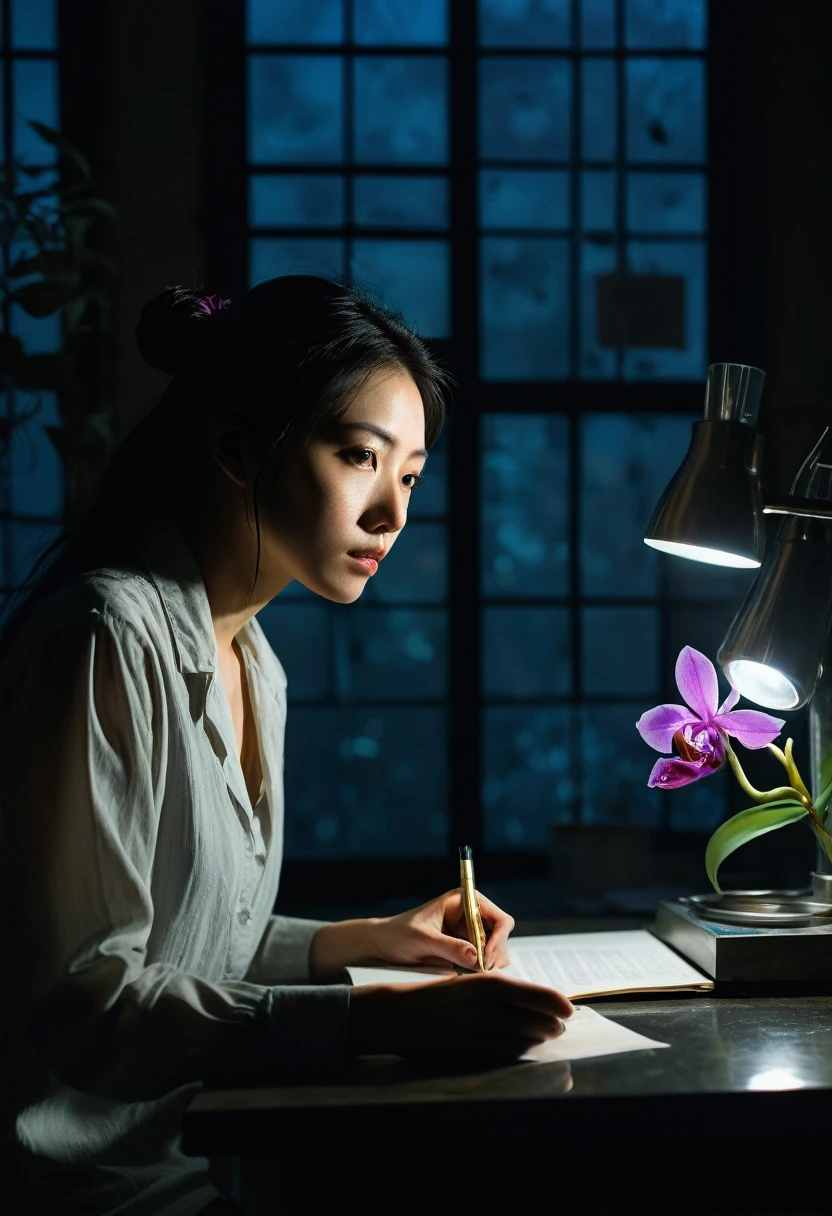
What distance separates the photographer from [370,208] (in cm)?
280

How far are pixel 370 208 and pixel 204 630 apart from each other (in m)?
1.99

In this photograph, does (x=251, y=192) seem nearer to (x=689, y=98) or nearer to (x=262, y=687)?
(x=689, y=98)

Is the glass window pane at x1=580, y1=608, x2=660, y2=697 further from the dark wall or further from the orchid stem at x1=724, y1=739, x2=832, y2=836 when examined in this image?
the orchid stem at x1=724, y1=739, x2=832, y2=836

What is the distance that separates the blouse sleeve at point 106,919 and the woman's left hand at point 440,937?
0.31 meters

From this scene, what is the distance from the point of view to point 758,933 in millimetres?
1044

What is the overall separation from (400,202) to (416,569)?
36.2 inches

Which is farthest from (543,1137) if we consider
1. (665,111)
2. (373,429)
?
(665,111)

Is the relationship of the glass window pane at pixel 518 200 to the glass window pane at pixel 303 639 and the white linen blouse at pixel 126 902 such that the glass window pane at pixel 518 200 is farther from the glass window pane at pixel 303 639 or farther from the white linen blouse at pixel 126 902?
the white linen blouse at pixel 126 902

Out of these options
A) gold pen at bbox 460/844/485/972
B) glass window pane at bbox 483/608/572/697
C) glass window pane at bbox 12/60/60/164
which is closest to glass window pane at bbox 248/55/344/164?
glass window pane at bbox 12/60/60/164

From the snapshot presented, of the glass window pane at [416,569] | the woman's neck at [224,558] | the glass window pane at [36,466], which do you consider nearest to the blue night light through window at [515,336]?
the glass window pane at [416,569]

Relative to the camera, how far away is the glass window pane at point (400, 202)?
2797mm

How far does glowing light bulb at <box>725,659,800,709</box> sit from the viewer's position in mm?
1064

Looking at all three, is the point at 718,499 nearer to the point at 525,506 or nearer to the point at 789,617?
the point at 789,617

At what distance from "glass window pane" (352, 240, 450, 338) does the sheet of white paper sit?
2149 mm
